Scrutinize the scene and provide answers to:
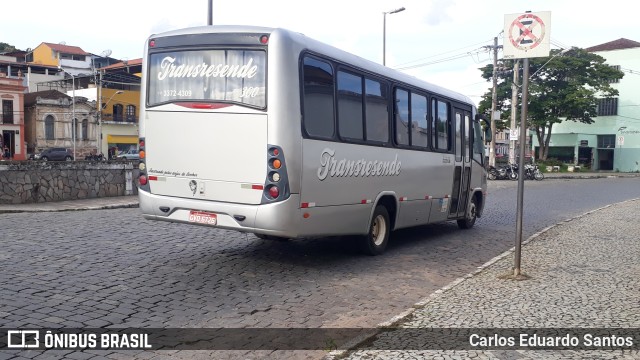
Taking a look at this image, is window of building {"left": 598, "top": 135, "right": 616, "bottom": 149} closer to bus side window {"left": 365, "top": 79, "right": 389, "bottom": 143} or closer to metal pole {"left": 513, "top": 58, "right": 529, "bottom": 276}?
bus side window {"left": 365, "top": 79, "right": 389, "bottom": 143}

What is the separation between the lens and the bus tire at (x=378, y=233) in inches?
356

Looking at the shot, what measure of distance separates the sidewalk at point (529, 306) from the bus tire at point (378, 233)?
67.4 inches

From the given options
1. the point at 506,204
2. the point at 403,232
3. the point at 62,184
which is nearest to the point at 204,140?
the point at 403,232

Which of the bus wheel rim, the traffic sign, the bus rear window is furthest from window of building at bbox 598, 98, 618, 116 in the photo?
the bus rear window

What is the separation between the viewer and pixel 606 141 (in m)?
61.2

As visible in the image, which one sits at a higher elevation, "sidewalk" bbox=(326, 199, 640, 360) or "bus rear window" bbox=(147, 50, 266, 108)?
"bus rear window" bbox=(147, 50, 266, 108)

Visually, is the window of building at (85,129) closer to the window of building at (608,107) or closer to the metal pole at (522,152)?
the window of building at (608,107)

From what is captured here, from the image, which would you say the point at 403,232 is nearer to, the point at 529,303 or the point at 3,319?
the point at 529,303

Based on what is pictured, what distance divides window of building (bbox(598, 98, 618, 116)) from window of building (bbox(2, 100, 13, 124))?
194 feet

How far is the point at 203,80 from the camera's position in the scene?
24.2ft

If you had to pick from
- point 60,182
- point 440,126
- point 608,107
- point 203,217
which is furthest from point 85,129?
point 203,217

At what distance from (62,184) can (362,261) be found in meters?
10.5

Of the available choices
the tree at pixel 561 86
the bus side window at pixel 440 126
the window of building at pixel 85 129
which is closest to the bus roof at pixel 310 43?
the bus side window at pixel 440 126

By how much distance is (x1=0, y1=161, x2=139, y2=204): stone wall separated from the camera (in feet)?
47.8
